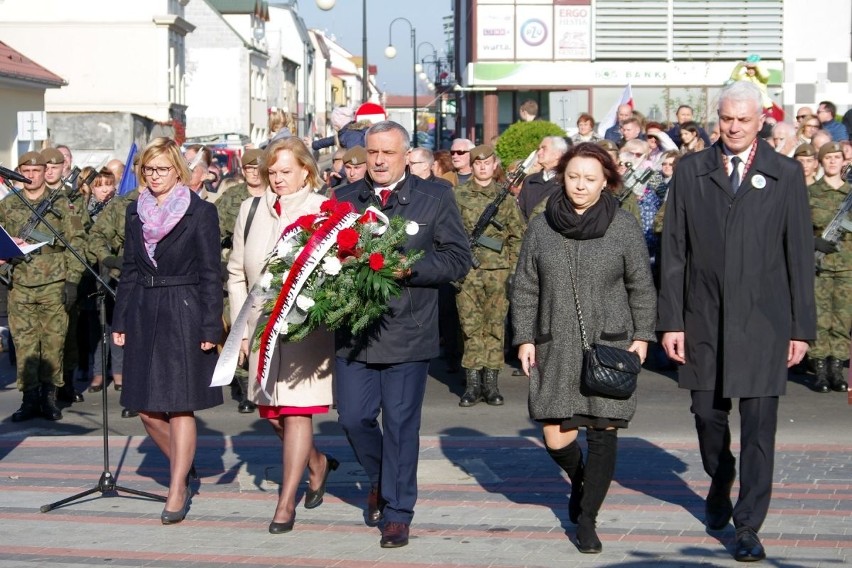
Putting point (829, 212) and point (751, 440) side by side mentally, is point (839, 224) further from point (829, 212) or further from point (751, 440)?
point (751, 440)

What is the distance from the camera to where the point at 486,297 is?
1172 cm

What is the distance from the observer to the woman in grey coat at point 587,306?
6.44 m

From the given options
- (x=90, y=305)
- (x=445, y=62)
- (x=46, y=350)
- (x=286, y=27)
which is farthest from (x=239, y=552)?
(x=286, y=27)

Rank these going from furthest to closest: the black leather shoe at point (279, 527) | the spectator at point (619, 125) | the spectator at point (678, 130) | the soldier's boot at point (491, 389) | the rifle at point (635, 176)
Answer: the spectator at point (619, 125), the spectator at point (678, 130), the rifle at point (635, 176), the soldier's boot at point (491, 389), the black leather shoe at point (279, 527)

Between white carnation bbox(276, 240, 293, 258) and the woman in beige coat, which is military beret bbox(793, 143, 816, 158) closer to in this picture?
the woman in beige coat

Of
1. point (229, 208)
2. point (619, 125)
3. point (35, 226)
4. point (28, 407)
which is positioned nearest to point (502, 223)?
point (229, 208)

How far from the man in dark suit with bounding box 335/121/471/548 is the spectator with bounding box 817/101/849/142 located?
37.1ft

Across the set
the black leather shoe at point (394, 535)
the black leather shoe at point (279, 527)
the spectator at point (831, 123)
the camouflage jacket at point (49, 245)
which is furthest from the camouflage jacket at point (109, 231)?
the spectator at point (831, 123)

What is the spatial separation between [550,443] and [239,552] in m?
1.51

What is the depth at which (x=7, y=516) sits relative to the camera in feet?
24.6

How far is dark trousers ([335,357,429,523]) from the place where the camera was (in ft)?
22.1

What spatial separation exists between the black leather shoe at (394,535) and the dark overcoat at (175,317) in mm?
1274

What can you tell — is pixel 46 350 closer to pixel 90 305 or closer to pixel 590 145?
pixel 90 305

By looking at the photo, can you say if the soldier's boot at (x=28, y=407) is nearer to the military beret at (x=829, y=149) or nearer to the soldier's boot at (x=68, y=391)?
the soldier's boot at (x=68, y=391)
